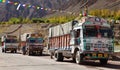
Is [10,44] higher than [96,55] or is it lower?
higher

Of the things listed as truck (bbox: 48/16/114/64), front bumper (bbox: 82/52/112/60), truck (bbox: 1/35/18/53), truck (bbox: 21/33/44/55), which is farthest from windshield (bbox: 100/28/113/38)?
truck (bbox: 1/35/18/53)

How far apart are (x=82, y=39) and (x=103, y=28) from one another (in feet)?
5.07

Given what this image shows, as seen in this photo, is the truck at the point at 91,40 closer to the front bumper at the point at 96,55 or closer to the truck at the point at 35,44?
the front bumper at the point at 96,55

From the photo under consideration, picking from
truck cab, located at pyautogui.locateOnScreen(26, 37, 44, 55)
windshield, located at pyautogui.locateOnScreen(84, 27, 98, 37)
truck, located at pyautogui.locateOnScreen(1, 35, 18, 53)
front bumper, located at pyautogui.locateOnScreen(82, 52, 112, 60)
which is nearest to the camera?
front bumper, located at pyautogui.locateOnScreen(82, 52, 112, 60)

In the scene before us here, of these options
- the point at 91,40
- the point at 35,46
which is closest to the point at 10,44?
the point at 35,46

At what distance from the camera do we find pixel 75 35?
2420cm

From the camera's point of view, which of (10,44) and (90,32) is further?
(10,44)

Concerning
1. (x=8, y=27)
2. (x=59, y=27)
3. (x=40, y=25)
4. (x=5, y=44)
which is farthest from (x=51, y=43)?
(x=8, y=27)

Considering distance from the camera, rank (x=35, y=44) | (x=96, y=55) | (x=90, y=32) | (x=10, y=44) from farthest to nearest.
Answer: (x=10, y=44) → (x=35, y=44) → (x=90, y=32) → (x=96, y=55)

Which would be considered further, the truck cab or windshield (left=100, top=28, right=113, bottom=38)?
the truck cab

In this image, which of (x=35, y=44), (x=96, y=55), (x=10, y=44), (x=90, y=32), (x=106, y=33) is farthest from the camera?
(x=10, y=44)

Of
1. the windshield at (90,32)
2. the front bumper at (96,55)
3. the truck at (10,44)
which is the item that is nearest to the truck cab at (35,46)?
the truck at (10,44)

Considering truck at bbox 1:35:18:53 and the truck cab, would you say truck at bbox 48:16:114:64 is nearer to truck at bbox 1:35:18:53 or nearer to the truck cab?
the truck cab

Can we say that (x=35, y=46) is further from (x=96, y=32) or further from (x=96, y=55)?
(x=96, y=55)
